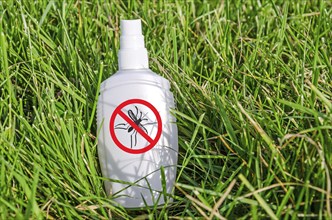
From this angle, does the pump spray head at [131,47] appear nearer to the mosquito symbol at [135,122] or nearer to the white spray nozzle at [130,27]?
the white spray nozzle at [130,27]

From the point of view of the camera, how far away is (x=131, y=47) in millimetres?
1246

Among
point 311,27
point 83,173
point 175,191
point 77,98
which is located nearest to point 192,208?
point 175,191

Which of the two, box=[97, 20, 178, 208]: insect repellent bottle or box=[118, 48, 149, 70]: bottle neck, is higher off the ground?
box=[118, 48, 149, 70]: bottle neck

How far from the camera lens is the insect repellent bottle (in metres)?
1.20

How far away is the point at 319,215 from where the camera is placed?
3.24 feet

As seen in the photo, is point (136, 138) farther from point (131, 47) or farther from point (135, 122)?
point (131, 47)

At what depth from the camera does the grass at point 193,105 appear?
3.54 feet

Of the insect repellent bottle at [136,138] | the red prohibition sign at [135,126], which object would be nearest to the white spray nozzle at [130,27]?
the insect repellent bottle at [136,138]

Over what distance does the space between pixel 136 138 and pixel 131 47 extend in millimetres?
192

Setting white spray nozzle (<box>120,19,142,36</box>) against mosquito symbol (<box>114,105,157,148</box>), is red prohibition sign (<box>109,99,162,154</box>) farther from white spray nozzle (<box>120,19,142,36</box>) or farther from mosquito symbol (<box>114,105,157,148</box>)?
white spray nozzle (<box>120,19,142,36</box>)

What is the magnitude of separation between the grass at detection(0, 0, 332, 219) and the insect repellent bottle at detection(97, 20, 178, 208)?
0.03m

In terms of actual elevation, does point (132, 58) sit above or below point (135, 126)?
above

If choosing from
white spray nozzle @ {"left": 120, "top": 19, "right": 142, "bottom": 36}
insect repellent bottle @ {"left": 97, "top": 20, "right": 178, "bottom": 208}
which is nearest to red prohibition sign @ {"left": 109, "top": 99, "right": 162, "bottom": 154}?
insect repellent bottle @ {"left": 97, "top": 20, "right": 178, "bottom": 208}

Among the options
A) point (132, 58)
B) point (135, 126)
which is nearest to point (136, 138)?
point (135, 126)
